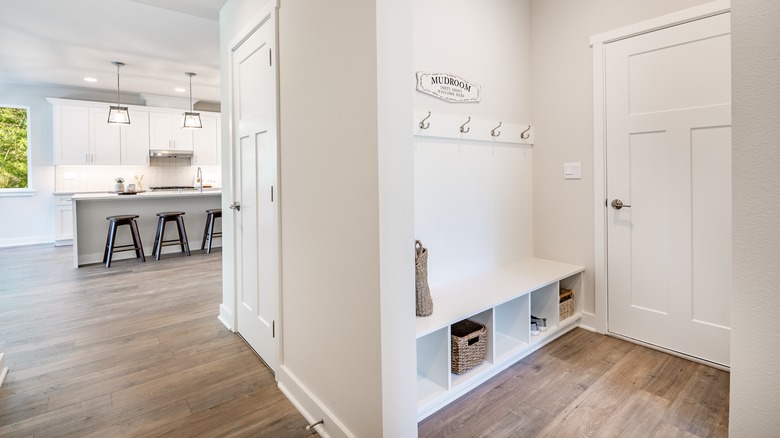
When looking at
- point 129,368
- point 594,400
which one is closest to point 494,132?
point 594,400

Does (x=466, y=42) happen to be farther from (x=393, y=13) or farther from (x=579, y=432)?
(x=579, y=432)

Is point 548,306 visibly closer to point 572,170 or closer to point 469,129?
point 572,170

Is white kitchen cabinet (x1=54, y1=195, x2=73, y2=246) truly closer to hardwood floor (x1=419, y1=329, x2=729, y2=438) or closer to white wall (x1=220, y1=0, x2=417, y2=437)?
white wall (x1=220, y1=0, x2=417, y2=437)

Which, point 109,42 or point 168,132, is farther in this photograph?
point 168,132

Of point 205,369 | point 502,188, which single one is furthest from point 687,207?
point 205,369

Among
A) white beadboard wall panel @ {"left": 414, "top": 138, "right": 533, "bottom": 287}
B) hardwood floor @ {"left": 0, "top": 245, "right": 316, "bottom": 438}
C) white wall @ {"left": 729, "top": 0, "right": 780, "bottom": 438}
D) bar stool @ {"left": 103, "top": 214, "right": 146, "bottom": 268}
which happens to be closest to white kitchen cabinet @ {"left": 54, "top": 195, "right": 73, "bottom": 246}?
bar stool @ {"left": 103, "top": 214, "right": 146, "bottom": 268}

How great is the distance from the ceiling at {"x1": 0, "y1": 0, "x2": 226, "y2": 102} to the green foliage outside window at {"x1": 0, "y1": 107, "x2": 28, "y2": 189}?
59 centimetres

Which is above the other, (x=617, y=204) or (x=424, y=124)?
(x=424, y=124)

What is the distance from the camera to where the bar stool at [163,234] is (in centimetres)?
541

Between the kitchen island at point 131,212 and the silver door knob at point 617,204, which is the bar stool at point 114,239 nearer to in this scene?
the kitchen island at point 131,212

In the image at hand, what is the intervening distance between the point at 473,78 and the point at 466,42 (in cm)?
24

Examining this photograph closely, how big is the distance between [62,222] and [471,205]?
289 inches

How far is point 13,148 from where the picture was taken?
21.8 feet

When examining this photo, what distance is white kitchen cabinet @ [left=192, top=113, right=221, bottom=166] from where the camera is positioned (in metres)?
7.67
